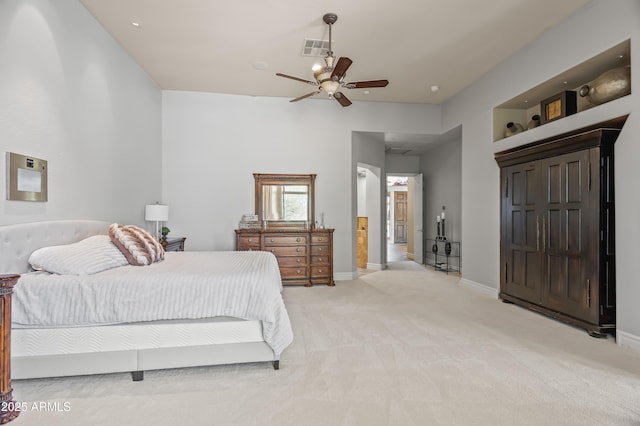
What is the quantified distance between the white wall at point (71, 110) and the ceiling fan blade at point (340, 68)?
2532 millimetres

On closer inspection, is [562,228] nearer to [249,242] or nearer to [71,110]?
[249,242]

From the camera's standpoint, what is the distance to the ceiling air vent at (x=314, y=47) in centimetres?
396

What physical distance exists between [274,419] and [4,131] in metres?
2.75

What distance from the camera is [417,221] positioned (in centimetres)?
841

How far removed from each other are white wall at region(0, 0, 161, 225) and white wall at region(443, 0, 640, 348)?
5080 mm

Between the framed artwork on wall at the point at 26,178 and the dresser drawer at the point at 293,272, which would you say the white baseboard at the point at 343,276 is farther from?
the framed artwork on wall at the point at 26,178

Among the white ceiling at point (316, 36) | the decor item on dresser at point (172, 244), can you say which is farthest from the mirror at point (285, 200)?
the white ceiling at point (316, 36)

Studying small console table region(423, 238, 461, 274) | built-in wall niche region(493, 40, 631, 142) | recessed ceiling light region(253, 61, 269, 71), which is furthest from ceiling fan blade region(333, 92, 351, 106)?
small console table region(423, 238, 461, 274)

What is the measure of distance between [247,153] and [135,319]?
3944 millimetres

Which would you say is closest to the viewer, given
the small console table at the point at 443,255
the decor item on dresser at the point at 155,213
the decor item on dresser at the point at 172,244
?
the decor item on dresser at the point at 172,244

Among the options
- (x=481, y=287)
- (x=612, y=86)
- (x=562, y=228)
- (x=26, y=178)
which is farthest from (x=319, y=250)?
(x=612, y=86)

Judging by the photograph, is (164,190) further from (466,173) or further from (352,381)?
(466,173)

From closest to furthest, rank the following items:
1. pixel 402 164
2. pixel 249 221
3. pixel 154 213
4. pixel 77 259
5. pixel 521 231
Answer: pixel 77 259, pixel 521 231, pixel 154 213, pixel 249 221, pixel 402 164

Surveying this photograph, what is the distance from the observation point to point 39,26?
2.66 m
